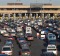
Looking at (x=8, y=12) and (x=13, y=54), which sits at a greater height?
(x=13, y=54)

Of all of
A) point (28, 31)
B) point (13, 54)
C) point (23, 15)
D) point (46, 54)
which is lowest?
point (23, 15)

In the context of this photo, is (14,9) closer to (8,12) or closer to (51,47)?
(8,12)

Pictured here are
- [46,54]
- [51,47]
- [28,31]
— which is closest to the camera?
[46,54]

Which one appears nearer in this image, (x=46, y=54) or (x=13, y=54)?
(x=46, y=54)

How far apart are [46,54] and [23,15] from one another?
105 metres

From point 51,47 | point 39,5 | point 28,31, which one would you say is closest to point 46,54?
point 51,47

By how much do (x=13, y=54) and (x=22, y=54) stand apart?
9.91 feet

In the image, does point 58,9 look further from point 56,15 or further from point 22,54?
point 22,54

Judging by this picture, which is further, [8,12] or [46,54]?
[8,12]

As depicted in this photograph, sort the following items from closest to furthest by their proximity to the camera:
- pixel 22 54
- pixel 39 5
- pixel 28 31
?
pixel 22 54 < pixel 28 31 < pixel 39 5

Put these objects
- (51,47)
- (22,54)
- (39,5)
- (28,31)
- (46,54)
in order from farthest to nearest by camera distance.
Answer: (39,5) → (28,31) → (51,47) → (22,54) → (46,54)

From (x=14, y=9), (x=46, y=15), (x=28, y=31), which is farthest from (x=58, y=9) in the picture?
(x=28, y=31)

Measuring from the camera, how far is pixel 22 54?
25359mm

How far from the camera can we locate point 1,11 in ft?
410
